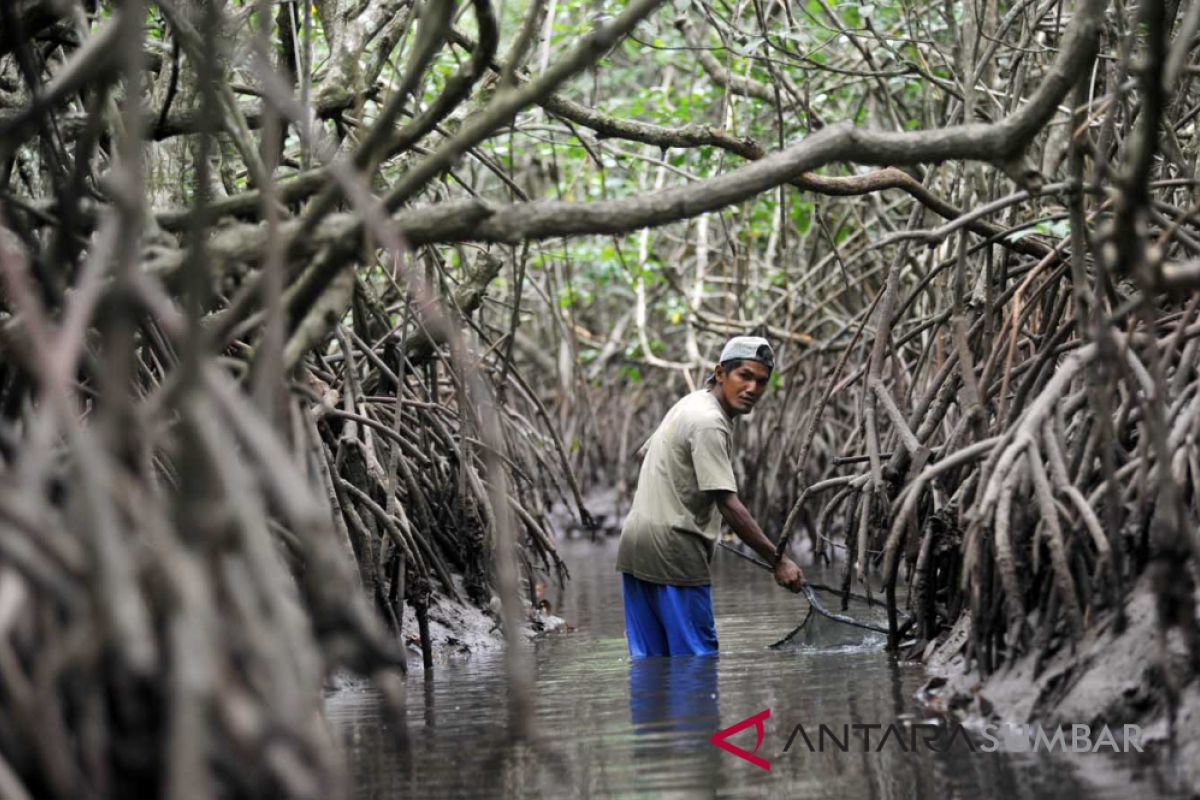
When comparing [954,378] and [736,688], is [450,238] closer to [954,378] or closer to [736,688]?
[736,688]

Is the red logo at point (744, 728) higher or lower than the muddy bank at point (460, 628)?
higher

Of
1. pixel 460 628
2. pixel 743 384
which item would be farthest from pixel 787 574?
pixel 460 628

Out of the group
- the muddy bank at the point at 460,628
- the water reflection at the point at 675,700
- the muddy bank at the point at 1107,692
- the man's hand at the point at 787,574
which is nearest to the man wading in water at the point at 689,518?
the man's hand at the point at 787,574

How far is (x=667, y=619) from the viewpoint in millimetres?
6324

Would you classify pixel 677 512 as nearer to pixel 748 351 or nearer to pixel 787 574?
pixel 787 574

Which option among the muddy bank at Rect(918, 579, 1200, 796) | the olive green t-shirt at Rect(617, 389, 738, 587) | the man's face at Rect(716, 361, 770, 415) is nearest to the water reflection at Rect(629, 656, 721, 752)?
the olive green t-shirt at Rect(617, 389, 738, 587)

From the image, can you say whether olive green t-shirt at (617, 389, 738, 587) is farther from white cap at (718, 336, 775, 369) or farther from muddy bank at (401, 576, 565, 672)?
muddy bank at (401, 576, 565, 672)

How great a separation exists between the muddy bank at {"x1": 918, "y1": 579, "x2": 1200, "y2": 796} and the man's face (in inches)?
65.0

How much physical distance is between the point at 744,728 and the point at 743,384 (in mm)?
1789

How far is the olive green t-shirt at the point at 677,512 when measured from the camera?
6.18 m

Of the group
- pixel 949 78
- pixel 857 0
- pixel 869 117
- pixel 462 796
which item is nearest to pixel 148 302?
pixel 462 796

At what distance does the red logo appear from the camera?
14.1 ft

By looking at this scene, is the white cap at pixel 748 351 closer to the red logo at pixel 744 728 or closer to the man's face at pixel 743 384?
the man's face at pixel 743 384

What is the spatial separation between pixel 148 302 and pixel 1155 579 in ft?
7.10
